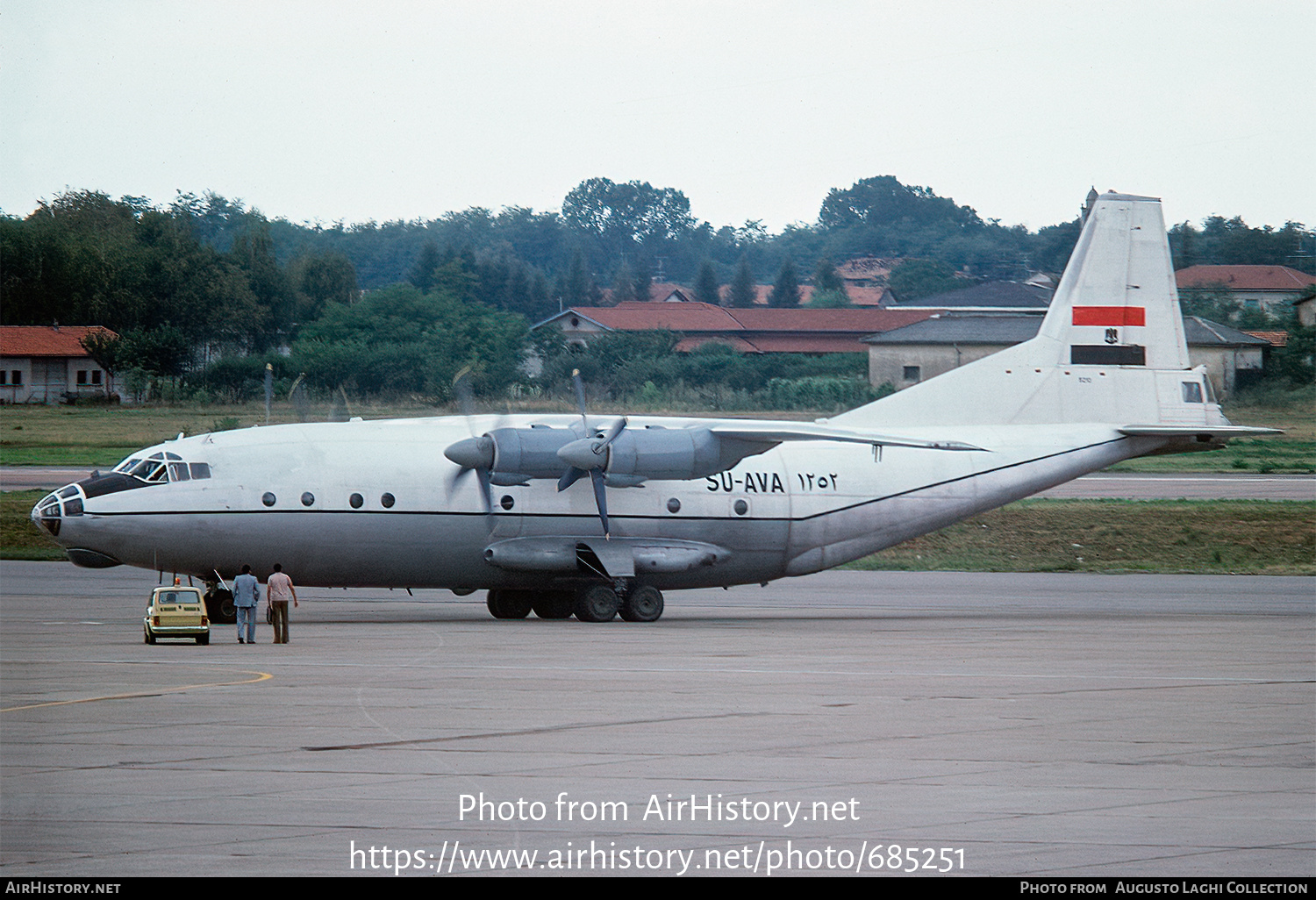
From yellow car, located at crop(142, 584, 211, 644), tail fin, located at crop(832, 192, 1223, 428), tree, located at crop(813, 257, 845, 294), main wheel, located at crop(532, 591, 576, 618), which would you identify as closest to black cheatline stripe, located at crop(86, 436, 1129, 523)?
tail fin, located at crop(832, 192, 1223, 428)

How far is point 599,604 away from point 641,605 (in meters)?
0.83

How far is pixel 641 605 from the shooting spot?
92.2 feet

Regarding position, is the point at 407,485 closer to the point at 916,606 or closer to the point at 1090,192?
the point at 916,606

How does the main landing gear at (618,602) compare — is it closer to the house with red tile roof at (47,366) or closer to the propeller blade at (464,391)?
the propeller blade at (464,391)

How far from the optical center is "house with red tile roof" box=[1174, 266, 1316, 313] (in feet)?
197

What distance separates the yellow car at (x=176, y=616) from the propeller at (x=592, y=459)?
23.3 feet

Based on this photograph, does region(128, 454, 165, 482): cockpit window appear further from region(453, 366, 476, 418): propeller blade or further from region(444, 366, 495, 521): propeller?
region(453, 366, 476, 418): propeller blade

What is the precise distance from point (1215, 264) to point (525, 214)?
3375 centimetres

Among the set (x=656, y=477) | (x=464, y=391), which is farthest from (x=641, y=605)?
(x=464, y=391)

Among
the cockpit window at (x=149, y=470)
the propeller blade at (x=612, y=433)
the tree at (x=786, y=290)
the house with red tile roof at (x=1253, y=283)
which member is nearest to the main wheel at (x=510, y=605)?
the propeller blade at (x=612, y=433)

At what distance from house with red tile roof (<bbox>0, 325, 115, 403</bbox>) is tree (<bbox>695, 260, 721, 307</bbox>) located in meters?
39.6

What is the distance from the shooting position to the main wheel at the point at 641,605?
1106 inches

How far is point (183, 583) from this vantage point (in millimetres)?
32094

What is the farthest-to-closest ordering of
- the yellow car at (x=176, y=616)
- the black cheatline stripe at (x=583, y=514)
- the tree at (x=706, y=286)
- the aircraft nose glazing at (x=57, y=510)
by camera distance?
the tree at (x=706, y=286)
the black cheatline stripe at (x=583, y=514)
the aircraft nose glazing at (x=57, y=510)
the yellow car at (x=176, y=616)
